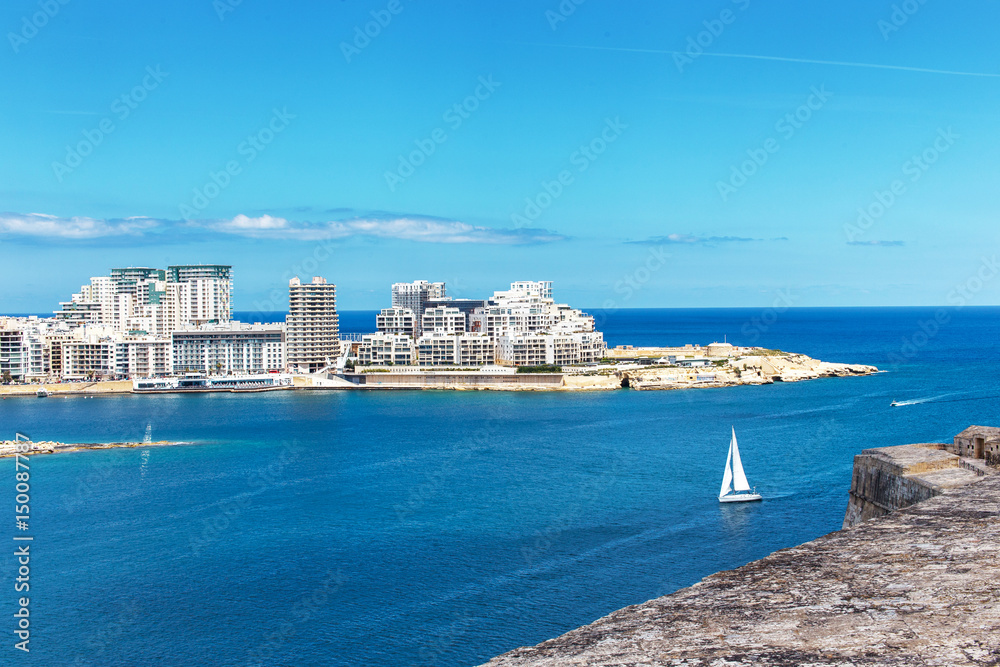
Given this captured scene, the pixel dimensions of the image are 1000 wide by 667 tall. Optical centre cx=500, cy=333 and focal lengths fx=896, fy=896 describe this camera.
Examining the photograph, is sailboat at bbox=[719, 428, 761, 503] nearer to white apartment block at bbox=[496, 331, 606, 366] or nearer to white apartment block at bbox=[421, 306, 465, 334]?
white apartment block at bbox=[496, 331, 606, 366]

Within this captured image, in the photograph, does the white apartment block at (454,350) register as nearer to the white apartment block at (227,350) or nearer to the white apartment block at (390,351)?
the white apartment block at (390,351)

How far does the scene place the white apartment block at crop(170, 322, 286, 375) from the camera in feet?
188

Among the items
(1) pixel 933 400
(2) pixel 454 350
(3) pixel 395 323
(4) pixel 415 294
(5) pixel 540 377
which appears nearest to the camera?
(1) pixel 933 400

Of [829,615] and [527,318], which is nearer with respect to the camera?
[829,615]

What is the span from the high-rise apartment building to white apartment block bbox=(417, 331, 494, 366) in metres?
6.61

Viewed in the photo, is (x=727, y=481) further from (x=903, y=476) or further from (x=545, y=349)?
(x=545, y=349)

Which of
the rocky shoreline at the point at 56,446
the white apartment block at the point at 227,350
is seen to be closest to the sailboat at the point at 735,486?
the rocky shoreline at the point at 56,446

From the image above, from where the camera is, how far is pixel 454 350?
55125mm

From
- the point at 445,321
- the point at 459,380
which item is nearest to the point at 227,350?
the point at 445,321

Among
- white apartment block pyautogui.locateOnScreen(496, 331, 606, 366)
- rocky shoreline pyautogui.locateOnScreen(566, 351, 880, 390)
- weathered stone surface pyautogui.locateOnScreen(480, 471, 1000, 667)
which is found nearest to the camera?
weathered stone surface pyautogui.locateOnScreen(480, 471, 1000, 667)

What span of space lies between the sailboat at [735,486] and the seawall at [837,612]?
12.8m

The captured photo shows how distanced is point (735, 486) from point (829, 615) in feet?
50.6

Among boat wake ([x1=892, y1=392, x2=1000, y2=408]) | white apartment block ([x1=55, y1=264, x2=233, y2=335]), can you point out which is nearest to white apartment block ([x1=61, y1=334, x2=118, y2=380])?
white apartment block ([x1=55, y1=264, x2=233, y2=335])

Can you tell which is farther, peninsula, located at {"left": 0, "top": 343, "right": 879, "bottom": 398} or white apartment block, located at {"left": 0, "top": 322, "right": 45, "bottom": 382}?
white apartment block, located at {"left": 0, "top": 322, "right": 45, "bottom": 382}
